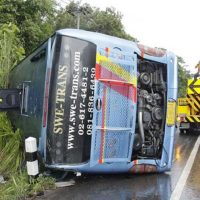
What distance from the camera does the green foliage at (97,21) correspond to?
35.8 meters

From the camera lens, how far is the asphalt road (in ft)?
19.2

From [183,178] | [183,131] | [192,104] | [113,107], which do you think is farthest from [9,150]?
[183,131]

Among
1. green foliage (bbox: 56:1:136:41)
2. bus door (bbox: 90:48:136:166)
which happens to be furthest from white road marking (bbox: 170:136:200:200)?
green foliage (bbox: 56:1:136:41)

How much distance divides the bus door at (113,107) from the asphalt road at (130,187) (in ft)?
1.36

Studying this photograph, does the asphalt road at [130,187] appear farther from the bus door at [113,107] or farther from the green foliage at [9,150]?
the green foliage at [9,150]

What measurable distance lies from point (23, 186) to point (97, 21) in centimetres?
3160

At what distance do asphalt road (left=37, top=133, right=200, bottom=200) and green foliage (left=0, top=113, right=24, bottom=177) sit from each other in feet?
3.87

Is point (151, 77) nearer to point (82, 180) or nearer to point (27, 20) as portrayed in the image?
point (82, 180)

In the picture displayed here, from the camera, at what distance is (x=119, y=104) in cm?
631

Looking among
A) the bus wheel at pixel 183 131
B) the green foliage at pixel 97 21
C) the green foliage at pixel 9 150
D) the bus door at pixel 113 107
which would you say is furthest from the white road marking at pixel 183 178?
the green foliage at pixel 97 21

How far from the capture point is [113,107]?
20.6 feet

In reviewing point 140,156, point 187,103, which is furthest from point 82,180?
point 187,103

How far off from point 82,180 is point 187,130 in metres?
8.35

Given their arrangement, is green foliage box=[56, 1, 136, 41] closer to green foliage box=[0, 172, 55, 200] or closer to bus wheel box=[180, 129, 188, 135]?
bus wheel box=[180, 129, 188, 135]
